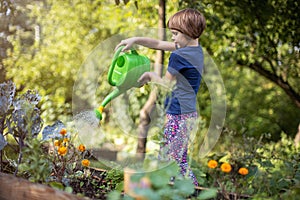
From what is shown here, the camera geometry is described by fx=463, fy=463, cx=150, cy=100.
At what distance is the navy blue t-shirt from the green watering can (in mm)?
180

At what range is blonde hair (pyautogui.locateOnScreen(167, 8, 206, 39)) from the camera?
2.35 meters

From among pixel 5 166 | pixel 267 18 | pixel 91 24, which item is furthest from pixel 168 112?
pixel 91 24

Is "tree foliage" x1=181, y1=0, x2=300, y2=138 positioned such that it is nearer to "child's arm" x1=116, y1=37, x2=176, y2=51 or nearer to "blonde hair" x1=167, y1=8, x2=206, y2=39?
"child's arm" x1=116, y1=37, x2=176, y2=51

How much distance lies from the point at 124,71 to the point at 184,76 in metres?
0.31

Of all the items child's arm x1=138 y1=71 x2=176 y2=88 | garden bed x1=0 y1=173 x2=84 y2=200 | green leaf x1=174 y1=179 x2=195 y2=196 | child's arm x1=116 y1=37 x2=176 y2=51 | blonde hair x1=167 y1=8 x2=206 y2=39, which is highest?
blonde hair x1=167 y1=8 x2=206 y2=39

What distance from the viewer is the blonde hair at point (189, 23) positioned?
92.7 inches

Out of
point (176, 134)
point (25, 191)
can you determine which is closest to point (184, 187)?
point (25, 191)

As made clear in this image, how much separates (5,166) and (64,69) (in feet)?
12.7

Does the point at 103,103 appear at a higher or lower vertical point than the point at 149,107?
higher

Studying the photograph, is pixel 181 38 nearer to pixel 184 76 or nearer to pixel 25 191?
pixel 184 76

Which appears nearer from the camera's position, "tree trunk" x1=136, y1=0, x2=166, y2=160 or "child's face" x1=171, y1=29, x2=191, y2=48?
"child's face" x1=171, y1=29, x2=191, y2=48

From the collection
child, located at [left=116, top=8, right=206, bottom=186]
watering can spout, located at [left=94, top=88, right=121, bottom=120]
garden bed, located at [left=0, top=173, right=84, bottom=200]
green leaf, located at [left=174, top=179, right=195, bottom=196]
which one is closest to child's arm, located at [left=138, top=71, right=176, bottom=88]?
child, located at [left=116, top=8, right=206, bottom=186]

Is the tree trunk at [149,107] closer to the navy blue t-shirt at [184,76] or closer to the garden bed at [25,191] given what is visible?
the navy blue t-shirt at [184,76]

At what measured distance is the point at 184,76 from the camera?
7.76 ft
